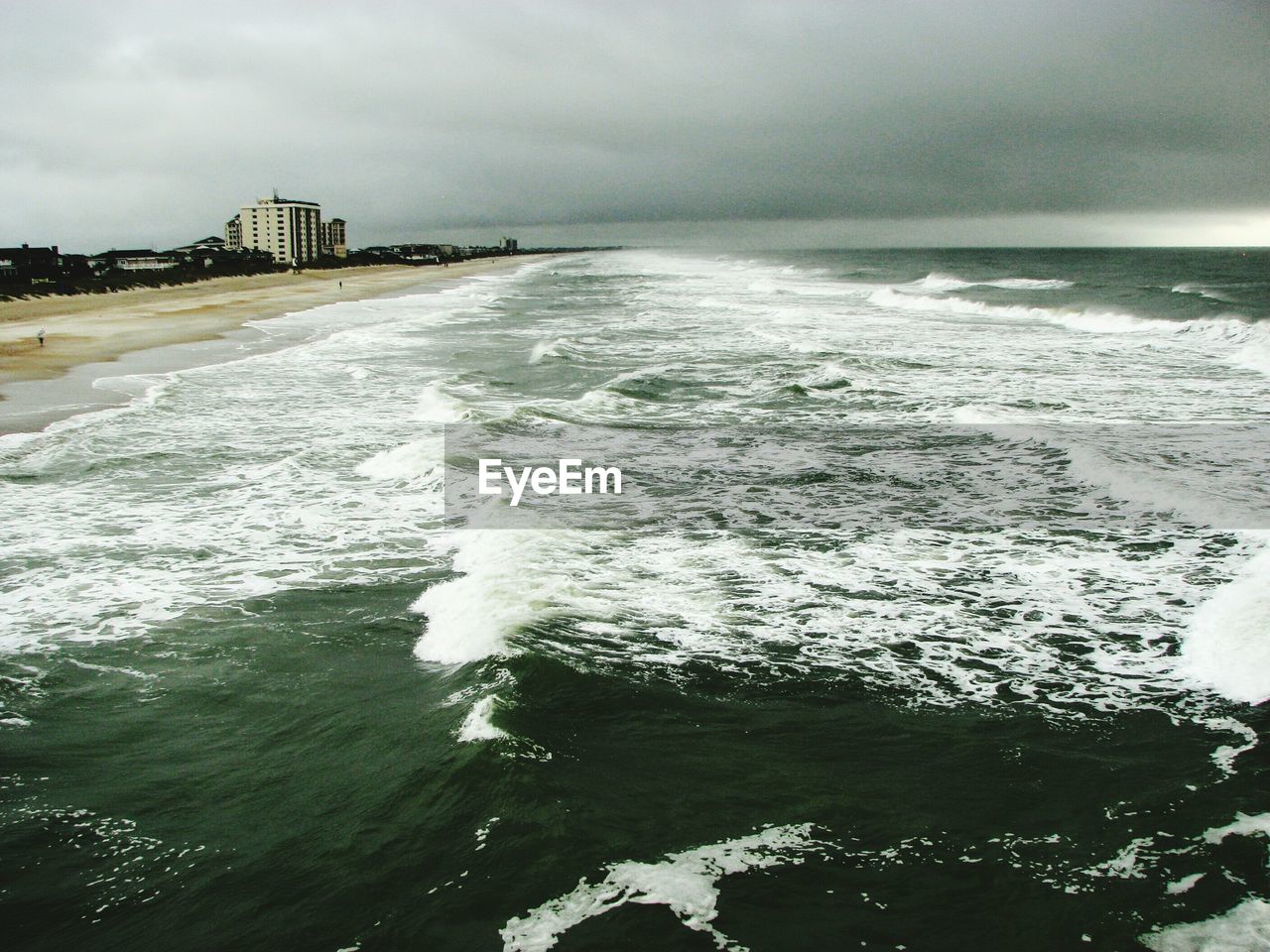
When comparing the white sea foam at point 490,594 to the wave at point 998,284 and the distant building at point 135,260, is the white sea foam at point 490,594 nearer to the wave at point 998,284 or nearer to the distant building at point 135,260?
the wave at point 998,284

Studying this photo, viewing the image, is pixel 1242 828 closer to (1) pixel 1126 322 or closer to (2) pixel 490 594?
(2) pixel 490 594

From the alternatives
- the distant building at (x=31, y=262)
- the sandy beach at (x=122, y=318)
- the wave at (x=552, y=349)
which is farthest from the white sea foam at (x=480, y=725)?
the distant building at (x=31, y=262)

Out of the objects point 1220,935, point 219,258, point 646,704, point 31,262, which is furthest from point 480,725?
point 219,258

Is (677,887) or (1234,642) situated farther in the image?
(1234,642)

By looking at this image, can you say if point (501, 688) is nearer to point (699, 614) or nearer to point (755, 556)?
point (699, 614)

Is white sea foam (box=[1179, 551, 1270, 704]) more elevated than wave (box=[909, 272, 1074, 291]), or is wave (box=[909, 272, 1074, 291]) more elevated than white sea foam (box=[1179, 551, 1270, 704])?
wave (box=[909, 272, 1074, 291])

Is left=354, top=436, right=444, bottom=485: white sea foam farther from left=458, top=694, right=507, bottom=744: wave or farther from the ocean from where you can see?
left=458, top=694, right=507, bottom=744: wave

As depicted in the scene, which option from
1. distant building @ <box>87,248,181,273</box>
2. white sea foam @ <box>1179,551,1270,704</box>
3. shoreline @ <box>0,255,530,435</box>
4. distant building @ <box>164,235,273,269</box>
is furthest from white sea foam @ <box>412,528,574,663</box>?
distant building @ <box>87,248,181,273</box>
